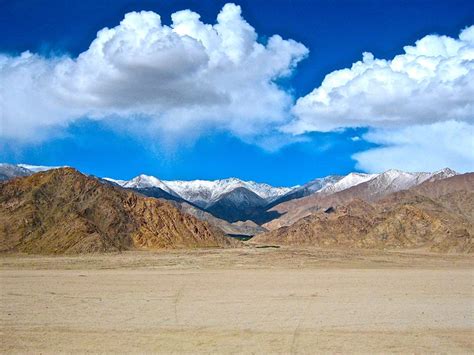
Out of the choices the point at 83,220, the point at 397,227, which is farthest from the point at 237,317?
the point at 397,227

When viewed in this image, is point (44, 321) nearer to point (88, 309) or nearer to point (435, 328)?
point (88, 309)

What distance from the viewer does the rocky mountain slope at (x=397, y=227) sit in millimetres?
122125

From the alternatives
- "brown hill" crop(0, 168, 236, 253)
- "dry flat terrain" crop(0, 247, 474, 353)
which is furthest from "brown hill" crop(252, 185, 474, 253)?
"dry flat terrain" crop(0, 247, 474, 353)

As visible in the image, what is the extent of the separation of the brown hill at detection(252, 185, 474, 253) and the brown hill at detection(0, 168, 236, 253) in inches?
1610

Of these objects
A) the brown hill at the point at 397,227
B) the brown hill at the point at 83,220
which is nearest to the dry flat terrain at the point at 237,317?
the brown hill at the point at 83,220

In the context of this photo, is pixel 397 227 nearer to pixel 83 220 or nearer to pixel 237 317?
pixel 83 220

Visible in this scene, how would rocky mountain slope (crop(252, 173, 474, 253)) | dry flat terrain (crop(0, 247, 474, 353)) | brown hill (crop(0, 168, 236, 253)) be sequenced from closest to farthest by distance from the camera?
dry flat terrain (crop(0, 247, 474, 353)) → brown hill (crop(0, 168, 236, 253)) → rocky mountain slope (crop(252, 173, 474, 253))

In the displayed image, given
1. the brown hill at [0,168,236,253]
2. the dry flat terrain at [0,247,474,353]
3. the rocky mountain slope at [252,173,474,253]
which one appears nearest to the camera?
the dry flat terrain at [0,247,474,353]

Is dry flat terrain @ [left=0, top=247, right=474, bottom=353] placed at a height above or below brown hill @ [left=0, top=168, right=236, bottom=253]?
below

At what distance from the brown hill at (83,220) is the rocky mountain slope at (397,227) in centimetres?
4057

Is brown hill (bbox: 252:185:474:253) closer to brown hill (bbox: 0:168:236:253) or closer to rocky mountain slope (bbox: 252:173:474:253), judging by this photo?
rocky mountain slope (bbox: 252:173:474:253)

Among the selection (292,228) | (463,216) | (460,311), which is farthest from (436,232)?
(460,311)

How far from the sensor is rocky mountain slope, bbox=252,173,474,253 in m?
122

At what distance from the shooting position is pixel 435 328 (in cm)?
1912
